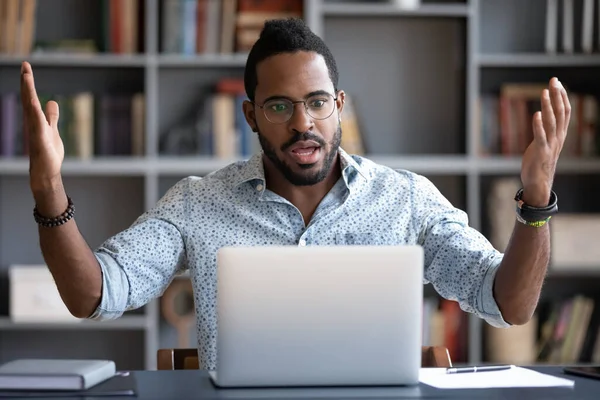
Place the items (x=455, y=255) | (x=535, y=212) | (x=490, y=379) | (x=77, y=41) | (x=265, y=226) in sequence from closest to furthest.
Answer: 1. (x=490, y=379)
2. (x=535, y=212)
3. (x=455, y=255)
4. (x=265, y=226)
5. (x=77, y=41)

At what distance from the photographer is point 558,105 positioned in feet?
5.20

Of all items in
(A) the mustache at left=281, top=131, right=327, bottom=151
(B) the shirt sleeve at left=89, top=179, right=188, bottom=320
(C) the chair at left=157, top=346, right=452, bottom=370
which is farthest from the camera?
(A) the mustache at left=281, top=131, right=327, bottom=151

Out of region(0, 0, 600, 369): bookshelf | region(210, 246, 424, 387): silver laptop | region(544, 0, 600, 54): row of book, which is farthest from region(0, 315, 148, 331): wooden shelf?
region(210, 246, 424, 387): silver laptop

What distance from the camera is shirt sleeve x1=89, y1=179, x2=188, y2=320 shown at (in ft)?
6.16

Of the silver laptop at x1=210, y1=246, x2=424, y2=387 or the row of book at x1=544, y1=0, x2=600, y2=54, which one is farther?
the row of book at x1=544, y1=0, x2=600, y2=54

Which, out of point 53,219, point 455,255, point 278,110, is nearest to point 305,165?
point 278,110

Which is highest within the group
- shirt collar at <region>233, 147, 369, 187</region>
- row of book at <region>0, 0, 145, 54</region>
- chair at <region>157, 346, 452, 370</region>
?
row of book at <region>0, 0, 145, 54</region>

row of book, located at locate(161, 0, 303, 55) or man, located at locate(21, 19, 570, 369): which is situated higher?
row of book, located at locate(161, 0, 303, 55)

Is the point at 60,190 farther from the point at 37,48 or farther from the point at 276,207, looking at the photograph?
the point at 37,48

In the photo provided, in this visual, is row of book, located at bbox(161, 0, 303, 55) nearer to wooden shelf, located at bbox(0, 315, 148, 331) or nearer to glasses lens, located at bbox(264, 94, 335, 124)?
wooden shelf, located at bbox(0, 315, 148, 331)

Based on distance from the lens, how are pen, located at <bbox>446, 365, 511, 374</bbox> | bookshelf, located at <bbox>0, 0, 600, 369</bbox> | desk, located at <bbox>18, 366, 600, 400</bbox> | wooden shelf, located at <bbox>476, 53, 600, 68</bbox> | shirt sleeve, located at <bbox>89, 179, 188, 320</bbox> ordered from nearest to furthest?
desk, located at <bbox>18, 366, 600, 400</bbox> < pen, located at <bbox>446, 365, 511, 374</bbox> < shirt sleeve, located at <bbox>89, 179, 188, 320</bbox> < wooden shelf, located at <bbox>476, 53, 600, 68</bbox> < bookshelf, located at <bbox>0, 0, 600, 369</bbox>

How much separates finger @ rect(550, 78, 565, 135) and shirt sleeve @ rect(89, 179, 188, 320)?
0.85 metres

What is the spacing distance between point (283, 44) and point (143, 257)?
54 centimetres

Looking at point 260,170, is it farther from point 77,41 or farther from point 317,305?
point 77,41
